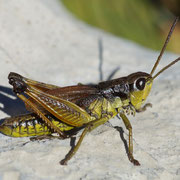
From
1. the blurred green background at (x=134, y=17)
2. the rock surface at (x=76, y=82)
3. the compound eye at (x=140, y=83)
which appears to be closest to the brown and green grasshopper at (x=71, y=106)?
the compound eye at (x=140, y=83)

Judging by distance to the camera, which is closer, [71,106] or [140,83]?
[71,106]

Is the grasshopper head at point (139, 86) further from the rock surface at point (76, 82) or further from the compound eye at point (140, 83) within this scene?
the rock surface at point (76, 82)

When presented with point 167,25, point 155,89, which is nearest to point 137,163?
point 155,89

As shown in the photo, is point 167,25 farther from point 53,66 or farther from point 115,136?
point 115,136

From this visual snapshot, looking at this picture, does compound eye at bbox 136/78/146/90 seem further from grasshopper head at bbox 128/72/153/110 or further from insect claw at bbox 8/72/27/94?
insect claw at bbox 8/72/27/94

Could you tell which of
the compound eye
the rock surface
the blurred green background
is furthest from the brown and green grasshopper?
the blurred green background

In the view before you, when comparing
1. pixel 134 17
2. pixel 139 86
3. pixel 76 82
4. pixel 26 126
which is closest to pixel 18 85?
pixel 26 126

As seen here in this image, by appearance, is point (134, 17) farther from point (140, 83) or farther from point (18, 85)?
point (18, 85)
